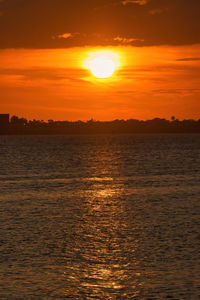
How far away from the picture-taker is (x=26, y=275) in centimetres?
2350

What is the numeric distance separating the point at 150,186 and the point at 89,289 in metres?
47.5

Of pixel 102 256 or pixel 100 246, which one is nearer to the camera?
pixel 102 256

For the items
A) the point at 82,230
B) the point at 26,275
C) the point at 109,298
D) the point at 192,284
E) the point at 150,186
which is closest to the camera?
the point at 109,298

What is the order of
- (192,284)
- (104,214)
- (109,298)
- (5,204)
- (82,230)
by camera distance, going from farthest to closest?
1. (5,204)
2. (104,214)
3. (82,230)
4. (192,284)
5. (109,298)

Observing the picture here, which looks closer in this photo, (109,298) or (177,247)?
(109,298)

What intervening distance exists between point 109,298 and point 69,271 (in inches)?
170

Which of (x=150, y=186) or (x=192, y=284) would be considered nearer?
(x=192, y=284)

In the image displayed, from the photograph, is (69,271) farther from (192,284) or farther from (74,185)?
(74,185)

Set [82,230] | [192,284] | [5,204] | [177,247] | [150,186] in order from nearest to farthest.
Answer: [192,284] → [177,247] → [82,230] → [5,204] → [150,186]

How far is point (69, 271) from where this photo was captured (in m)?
24.3

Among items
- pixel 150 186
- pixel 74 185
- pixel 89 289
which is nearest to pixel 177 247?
pixel 89 289

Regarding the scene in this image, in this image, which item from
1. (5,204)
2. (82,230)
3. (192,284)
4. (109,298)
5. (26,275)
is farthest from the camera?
(5,204)

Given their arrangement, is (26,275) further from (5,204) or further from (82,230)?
(5,204)

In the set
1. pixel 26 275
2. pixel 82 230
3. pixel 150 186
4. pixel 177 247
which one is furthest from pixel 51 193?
pixel 26 275
